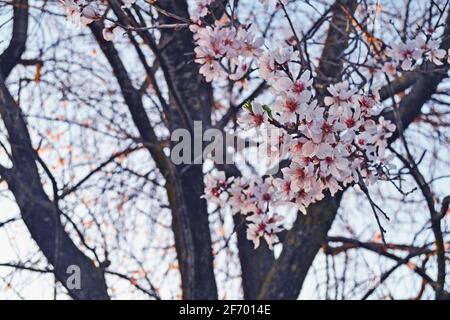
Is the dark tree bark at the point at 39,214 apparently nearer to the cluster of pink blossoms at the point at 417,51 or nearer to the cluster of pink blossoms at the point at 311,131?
the cluster of pink blossoms at the point at 311,131

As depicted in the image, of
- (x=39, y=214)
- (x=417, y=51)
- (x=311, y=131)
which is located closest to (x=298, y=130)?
(x=311, y=131)

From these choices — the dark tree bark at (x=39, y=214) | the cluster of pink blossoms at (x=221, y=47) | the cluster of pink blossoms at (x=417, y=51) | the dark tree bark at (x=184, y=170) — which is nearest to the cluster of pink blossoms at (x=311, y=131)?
the cluster of pink blossoms at (x=221, y=47)

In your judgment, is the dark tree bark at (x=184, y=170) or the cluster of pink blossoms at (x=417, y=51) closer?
the cluster of pink blossoms at (x=417, y=51)

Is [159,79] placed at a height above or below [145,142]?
above

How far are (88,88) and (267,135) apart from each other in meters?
2.32

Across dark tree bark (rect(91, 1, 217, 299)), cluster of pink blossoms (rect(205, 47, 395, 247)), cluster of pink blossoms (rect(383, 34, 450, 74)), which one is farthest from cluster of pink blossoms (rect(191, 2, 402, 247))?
dark tree bark (rect(91, 1, 217, 299))

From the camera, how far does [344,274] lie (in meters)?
3.97

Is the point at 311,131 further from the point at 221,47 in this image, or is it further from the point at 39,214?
the point at 39,214

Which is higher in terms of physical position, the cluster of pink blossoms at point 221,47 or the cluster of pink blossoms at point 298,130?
the cluster of pink blossoms at point 221,47

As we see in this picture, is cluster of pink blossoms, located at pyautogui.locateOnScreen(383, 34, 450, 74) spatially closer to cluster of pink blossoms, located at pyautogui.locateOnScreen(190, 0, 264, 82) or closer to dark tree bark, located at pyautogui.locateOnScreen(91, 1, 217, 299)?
cluster of pink blossoms, located at pyautogui.locateOnScreen(190, 0, 264, 82)

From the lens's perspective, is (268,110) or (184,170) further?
(184,170)

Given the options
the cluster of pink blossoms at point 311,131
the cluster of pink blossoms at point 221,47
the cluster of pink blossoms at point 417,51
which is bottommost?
the cluster of pink blossoms at point 311,131
